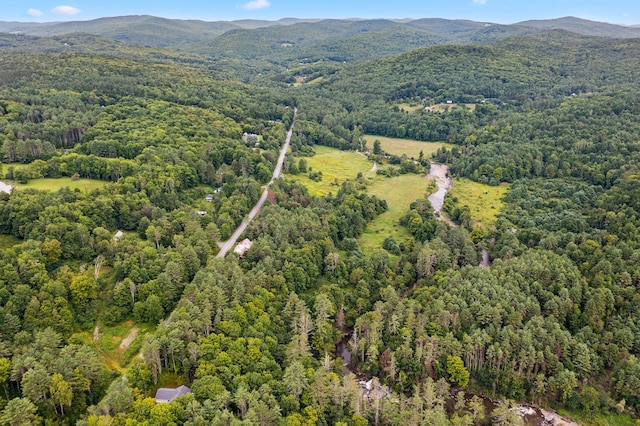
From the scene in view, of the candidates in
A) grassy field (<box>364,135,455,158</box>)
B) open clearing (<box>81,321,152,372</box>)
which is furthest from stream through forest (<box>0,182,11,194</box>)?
grassy field (<box>364,135,455,158</box>)

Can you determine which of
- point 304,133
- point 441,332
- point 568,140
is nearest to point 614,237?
point 441,332

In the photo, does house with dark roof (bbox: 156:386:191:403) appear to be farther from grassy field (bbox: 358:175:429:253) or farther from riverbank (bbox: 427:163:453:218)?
riverbank (bbox: 427:163:453:218)

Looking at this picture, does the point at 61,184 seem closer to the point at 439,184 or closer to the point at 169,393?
the point at 169,393

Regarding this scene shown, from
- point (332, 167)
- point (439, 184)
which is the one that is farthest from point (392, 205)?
point (332, 167)

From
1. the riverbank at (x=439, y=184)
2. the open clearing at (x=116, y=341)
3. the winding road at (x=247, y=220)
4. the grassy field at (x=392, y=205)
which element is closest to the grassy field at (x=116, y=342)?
the open clearing at (x=116, y=341)

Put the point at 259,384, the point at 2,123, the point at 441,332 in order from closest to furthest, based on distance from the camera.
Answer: the point at 259,384 → the point at 441,332 → the point at 2,123

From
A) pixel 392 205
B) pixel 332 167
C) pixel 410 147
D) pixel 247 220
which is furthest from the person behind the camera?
pixel 410 147

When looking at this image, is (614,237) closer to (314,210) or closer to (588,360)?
(588,360)

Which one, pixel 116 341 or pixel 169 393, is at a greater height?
pixel 169 393
